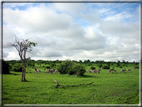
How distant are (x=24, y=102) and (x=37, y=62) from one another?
65819 millimetres

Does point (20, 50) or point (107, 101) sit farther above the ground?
point (20, 50)

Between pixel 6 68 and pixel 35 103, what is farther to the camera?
pixel 6 68

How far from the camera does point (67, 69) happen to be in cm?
3378

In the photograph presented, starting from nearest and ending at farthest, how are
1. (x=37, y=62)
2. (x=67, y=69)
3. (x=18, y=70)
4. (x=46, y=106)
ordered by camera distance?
(x=46, y=106), (x=67, y=69), (x=18, y=70), (x=37, y=62)

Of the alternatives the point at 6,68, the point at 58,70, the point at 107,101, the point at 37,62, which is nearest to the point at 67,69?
the point at 58,70

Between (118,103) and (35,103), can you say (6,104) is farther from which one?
(118,103)

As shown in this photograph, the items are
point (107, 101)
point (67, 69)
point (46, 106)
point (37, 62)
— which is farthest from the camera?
point (37, 62)

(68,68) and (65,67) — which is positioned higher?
(65,67)

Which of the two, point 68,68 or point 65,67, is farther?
point 65,67

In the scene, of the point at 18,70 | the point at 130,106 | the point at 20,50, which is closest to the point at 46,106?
the point at 130,106

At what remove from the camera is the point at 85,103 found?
28.3 feet

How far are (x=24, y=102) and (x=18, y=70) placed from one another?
103ft

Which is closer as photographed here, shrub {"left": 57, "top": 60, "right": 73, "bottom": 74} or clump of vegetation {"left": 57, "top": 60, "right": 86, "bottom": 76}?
Answer: clump of vegetation {"left": 57, "top": 60, "right": 86, "bottom": 76}

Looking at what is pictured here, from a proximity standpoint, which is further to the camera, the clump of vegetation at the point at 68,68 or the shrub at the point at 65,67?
the shrub at the point at 65,67
